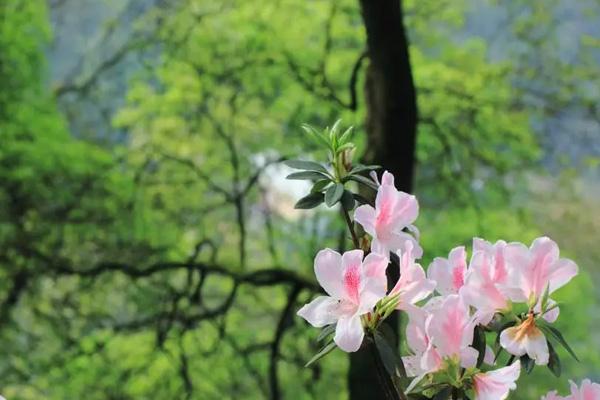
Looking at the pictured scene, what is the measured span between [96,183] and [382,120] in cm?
337

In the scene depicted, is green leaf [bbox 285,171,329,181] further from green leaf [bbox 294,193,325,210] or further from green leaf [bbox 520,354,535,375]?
green leaf [bbox 520,354,535,375]

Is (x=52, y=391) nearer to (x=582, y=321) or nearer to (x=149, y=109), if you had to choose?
(x=149, y=109)

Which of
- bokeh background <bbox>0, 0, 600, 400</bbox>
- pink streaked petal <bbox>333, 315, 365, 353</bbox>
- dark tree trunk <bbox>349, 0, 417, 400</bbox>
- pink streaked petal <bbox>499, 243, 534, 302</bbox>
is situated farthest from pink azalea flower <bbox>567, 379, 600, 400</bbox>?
bokeh background <bbox>0, 0, 600, 400</bbox>

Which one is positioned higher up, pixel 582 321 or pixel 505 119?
pixel 505 119

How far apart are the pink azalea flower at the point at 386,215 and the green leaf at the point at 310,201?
0.22 ft

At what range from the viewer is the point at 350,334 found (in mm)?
781

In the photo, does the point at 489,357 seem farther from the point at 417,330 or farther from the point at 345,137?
the point at 345,137

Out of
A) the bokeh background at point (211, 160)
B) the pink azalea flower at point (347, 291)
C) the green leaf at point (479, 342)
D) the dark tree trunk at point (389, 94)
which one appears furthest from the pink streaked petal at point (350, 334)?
the bokeh background at point (211, 160)

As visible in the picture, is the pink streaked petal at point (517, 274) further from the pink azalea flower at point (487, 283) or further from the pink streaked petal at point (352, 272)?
the pink streaked petal at point (352, 272)

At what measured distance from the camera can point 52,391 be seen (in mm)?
6324

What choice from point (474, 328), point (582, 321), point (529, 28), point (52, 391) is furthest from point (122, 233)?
point (474, 328)

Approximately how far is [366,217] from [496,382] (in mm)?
171

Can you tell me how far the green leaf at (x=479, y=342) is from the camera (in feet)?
2.67

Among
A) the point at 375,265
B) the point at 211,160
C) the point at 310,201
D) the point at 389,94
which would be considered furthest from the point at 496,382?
the point at 211,160
